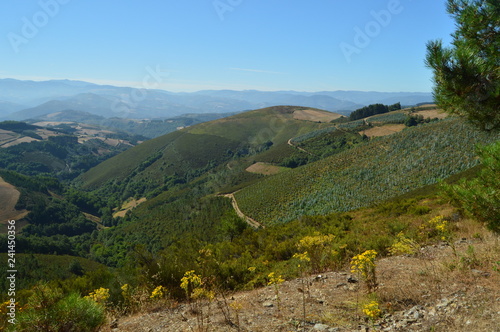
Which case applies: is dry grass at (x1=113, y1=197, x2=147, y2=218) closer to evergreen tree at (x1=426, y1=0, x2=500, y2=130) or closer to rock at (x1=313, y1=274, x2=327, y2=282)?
rock at (x1=313, y1=274, x2=327, y2=282)

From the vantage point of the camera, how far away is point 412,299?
17.4ft

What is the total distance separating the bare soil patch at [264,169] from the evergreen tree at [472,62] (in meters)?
96.0

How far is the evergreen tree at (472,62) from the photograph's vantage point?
5.64 meters

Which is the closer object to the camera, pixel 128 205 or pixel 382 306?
pixel 382 306

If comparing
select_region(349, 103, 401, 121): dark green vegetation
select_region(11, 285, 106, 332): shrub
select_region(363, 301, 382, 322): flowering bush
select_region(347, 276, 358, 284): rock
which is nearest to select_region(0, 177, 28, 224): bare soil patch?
select_region(11, 285, 106, 332): shrub

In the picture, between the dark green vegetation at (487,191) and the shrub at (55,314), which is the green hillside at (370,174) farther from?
the shrub at (55,314)

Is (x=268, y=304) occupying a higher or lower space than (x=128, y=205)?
higher

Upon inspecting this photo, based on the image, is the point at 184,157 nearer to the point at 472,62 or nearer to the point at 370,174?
the point at 370,174

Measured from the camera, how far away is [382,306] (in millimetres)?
5215

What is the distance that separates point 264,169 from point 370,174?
58.3 metres

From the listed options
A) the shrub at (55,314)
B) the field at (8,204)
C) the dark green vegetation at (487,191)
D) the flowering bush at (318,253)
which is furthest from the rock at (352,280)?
the field at (8,204)

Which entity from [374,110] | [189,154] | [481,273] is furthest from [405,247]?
[189,154]

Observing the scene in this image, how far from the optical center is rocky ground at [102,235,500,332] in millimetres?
4465

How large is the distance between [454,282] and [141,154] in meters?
209
